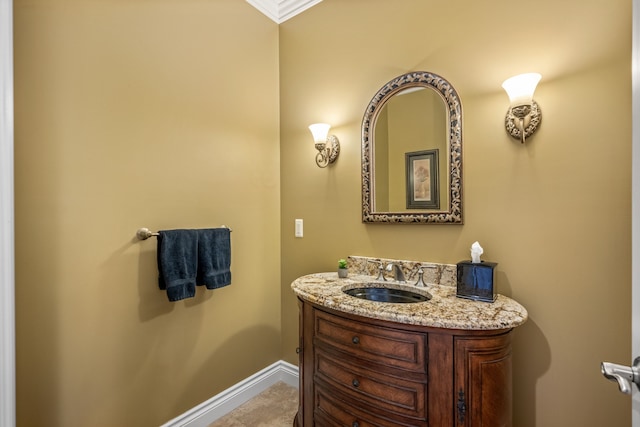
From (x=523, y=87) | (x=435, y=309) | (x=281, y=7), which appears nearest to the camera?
(x=435, y=309)

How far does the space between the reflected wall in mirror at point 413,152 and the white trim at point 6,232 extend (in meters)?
1.66

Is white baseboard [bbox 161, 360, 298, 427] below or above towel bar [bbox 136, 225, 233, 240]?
below

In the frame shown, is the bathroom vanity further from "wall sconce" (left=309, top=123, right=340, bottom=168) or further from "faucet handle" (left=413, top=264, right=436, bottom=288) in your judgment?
"wall sconce" (left=309, top=123, right=340, bottom=168)

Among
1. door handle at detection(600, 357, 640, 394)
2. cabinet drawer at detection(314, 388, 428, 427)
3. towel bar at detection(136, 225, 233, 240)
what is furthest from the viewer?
towel bar at detection(136, 225, 233, 240)

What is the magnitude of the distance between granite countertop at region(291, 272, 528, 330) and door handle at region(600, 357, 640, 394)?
46 centimetres

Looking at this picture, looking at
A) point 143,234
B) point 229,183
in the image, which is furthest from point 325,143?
point 143,234

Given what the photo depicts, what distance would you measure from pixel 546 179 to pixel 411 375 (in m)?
1.08

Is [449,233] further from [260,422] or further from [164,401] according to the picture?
[164,401]

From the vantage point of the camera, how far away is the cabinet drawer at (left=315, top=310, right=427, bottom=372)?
1180 mm

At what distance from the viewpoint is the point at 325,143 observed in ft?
6.78

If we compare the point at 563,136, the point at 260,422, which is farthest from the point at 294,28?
the point at 260,422

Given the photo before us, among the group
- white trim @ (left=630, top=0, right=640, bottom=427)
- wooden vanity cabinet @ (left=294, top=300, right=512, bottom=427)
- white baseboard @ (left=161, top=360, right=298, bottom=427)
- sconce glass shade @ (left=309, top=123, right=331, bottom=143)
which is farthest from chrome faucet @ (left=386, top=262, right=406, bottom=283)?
white baseboard @ (left=161, top=360, right=298, bottom=427)

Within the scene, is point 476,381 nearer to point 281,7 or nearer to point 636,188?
point 636,188

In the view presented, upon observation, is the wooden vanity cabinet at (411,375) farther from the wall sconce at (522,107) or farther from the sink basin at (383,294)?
the wall sconce at (522,107)
